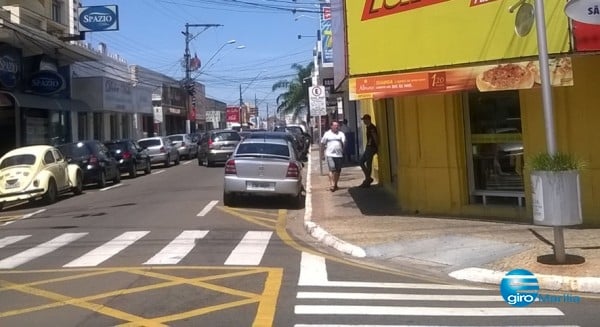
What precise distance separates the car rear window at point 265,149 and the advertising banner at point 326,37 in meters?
10.1

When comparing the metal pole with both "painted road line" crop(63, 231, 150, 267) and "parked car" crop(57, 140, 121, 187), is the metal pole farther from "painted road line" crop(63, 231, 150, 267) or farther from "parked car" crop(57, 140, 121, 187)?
"parked car" crop(57, 140, 121, 187)

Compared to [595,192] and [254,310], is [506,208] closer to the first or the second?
[595,192]

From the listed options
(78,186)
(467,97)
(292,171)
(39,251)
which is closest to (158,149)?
(78,186)

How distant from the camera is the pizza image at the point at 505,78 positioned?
34.8 ft

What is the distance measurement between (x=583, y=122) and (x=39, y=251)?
8685 mm

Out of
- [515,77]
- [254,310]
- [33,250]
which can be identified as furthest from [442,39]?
[33,250]

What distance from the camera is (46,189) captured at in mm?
18703

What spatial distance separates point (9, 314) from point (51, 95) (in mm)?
28605

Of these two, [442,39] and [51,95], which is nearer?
[442,39]

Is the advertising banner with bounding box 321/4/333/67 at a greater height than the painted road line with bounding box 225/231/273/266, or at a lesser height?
greater

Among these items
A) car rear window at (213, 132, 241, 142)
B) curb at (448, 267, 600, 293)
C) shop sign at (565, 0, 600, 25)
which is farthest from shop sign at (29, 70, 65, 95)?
shop sign at (565, 0, 600, 25)

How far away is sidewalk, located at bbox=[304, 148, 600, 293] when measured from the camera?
8.57 metres

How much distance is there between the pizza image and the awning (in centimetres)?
2273

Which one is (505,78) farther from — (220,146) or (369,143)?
(220,146)
